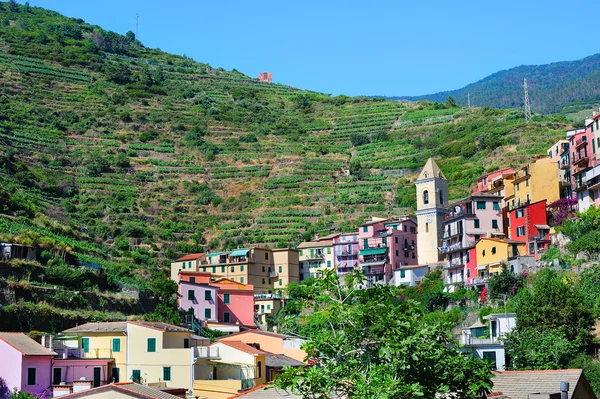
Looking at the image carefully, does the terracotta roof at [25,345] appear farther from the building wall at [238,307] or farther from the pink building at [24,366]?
the building wall at [238,307]

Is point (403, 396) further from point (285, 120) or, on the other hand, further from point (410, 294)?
point (285, 120)

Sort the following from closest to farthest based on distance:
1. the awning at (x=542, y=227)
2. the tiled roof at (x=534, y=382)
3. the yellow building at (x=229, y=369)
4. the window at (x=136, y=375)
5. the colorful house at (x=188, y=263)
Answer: the tiled roof at (x=534, y=382), the yellow building at (x=229, y=369), the window at (x=136, y=375), the awning at (x=542, y=227), the colorful house at (x=188, y=263)

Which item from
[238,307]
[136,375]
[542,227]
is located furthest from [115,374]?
[542,227]

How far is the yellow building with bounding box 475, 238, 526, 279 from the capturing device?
6656 cm

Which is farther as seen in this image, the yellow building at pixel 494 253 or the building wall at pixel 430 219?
the building wall at pixel 430 219

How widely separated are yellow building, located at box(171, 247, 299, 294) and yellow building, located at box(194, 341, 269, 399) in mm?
44223

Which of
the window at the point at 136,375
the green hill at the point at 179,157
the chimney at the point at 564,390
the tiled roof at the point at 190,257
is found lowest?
the window at the point at 136,375

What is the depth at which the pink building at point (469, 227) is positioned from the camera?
73125 millimetres

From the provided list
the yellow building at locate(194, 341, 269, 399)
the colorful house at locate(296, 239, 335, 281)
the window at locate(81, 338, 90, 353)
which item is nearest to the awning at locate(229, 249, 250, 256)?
the colorful house at locate(296, 239, 335, 281)

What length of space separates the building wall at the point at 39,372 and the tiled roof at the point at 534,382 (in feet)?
72.4

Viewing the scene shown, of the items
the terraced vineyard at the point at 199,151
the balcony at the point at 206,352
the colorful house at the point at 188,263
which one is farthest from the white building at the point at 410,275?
the balcony at the point at 206,352

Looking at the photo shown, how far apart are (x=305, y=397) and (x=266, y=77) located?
176827 mm

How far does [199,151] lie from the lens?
441 ft

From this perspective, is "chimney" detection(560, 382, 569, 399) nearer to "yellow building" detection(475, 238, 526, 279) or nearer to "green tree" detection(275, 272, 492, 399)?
"green tree" detection(275, 272, 492, 399)
